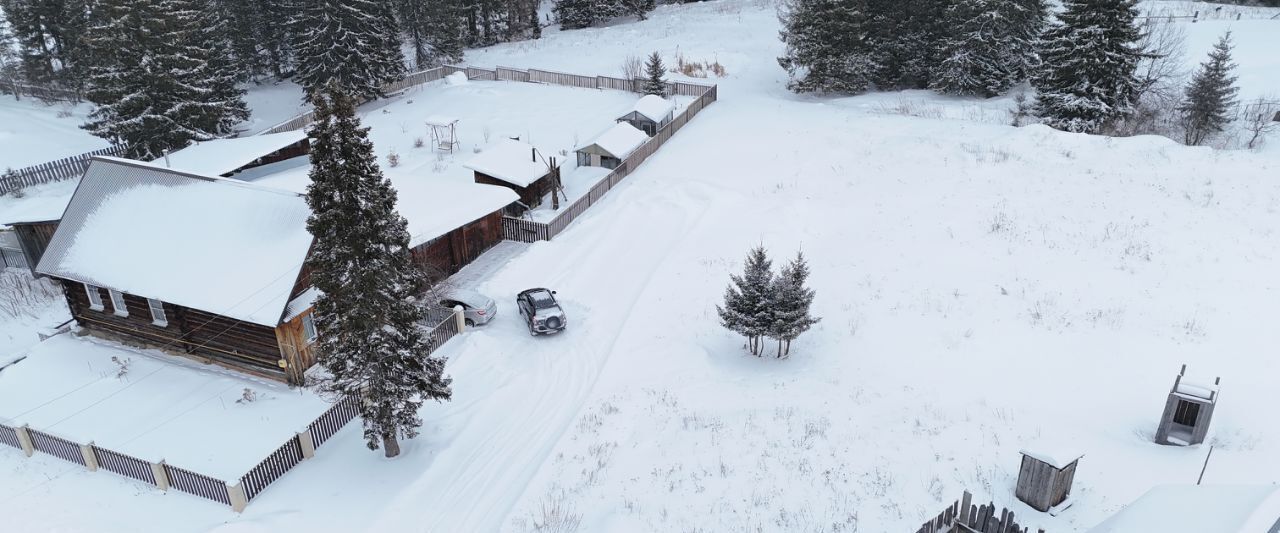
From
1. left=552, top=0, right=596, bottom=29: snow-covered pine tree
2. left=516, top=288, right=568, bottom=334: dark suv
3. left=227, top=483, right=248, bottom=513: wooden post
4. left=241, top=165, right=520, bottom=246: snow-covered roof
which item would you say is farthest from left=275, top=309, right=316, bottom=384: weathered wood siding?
left=552, top=0, right=596, bottom=29: snow-covered pine tree

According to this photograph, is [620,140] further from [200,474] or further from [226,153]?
[200,474]

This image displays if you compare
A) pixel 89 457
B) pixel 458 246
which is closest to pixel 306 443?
pixel 89 457

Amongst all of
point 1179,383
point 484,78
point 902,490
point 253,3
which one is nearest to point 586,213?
point 902,490

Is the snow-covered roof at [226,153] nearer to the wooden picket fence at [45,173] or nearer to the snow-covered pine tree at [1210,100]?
the wooden picket fence at [45,173]

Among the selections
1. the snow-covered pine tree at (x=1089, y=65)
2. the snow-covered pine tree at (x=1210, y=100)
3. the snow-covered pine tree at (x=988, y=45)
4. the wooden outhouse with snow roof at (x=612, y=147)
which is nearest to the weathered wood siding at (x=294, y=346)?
the wooden outhouse with snow roof at (x=612, y=147)

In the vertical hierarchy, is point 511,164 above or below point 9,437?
above

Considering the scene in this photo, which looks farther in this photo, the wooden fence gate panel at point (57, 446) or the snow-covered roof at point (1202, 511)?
the wooden fence gate panel at point (57, 446)

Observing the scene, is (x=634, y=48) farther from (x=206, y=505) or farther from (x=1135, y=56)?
(x=206, y=505)
